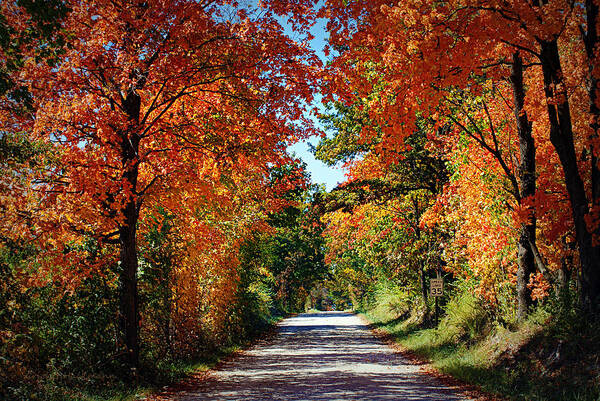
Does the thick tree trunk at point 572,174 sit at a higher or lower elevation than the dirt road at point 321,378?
higher

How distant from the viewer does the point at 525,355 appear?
909 cm

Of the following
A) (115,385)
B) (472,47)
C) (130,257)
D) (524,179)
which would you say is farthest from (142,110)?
(524,179)

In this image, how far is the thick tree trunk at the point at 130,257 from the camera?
9.90m

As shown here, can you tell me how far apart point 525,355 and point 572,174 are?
3619 mm

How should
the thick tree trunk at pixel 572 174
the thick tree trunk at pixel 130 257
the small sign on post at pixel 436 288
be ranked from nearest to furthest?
the thick tree trunk at pixel 572 174
the thick tree trunk at pixel 130 257
the small sign on post at pixel 436 288

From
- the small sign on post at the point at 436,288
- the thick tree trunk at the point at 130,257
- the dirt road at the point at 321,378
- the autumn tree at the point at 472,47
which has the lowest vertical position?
the dirt road at the point at 321,378

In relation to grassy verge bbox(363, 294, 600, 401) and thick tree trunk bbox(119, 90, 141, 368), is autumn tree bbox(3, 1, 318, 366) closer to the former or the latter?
thick tree trunk bbox(119, 90, 141, 368)

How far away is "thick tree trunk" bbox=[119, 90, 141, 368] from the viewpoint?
9902 millimetres

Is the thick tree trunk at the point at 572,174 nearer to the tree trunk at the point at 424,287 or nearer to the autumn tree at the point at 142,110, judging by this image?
the autumn tree at the point at 142,110

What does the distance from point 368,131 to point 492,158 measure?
3978 millimetres

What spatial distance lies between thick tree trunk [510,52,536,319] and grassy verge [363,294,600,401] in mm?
703

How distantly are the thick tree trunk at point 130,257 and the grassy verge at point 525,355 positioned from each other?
7.11 meters

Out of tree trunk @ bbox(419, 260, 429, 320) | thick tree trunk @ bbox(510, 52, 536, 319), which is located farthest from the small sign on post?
thick tree trunk @ bbox(510, 52, 536, 319)

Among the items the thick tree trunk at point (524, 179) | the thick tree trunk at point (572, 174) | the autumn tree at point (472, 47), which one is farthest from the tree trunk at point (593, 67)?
the thick tree trunk at point (524, 179)
